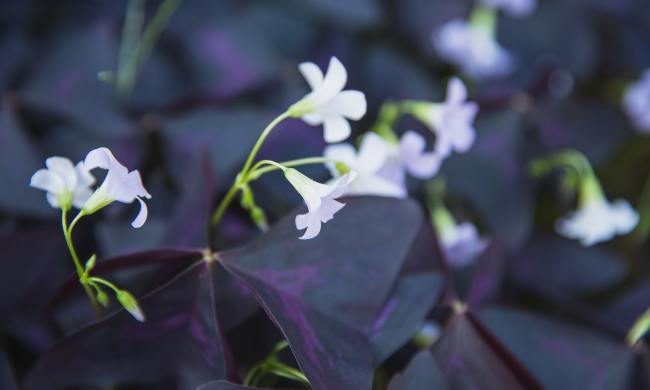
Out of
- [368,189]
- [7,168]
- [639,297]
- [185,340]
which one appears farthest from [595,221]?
[7,168]

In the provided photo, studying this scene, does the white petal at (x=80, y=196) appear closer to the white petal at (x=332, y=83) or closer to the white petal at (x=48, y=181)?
the white petal at (x=48, y=181)

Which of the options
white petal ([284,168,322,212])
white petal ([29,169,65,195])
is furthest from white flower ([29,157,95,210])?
white petal ([284,168,322,212])

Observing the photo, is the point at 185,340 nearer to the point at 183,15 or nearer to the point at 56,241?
the point at 56,241

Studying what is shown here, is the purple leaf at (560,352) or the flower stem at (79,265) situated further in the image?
the purple leaf at (560,352)

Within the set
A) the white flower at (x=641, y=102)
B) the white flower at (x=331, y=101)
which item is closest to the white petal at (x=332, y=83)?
the white flower at (x=331, y=101)

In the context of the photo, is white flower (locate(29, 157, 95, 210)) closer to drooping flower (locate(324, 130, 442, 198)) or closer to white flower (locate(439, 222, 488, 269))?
drooping flower (locate(324, 130, 442, 198))

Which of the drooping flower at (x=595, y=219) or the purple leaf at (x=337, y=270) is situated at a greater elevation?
the purple leaf at (x=337, y=270)

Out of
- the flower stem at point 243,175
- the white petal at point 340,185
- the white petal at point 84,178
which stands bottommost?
the white petal at point 340,185
